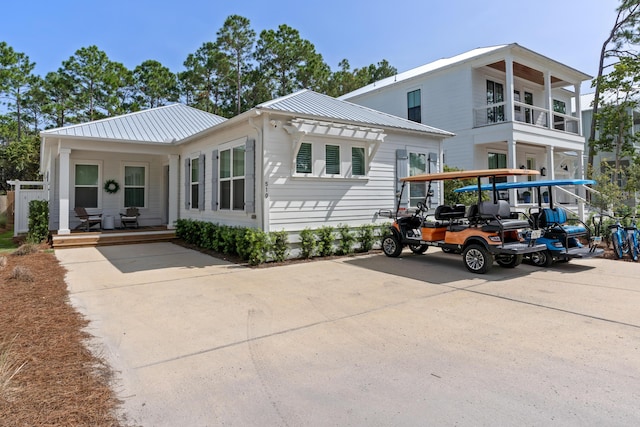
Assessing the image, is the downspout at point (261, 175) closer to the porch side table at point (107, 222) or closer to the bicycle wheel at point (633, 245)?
the porch side table at point (107, 222)

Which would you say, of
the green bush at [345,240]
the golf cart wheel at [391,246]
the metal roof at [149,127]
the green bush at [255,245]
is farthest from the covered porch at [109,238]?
the golf cart wheel at [391,246]

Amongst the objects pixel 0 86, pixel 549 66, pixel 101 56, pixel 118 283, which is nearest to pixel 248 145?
pixel 118 283

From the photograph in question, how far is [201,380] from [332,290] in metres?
3.04

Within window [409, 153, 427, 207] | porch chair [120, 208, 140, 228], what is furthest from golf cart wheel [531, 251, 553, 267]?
porch chair [120, 208, 140, 228]

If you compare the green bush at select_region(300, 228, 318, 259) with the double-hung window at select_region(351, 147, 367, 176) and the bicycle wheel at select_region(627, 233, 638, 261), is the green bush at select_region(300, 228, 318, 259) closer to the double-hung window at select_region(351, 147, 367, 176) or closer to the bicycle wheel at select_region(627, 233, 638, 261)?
the double-hung window at select_region(351, 147, 367, 176)

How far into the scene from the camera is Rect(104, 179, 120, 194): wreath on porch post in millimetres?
13014

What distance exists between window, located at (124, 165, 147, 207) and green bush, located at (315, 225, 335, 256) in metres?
8.50

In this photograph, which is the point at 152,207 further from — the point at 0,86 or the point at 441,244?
the point at 0,86

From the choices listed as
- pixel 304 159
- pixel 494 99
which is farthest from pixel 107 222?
pixel 494 99

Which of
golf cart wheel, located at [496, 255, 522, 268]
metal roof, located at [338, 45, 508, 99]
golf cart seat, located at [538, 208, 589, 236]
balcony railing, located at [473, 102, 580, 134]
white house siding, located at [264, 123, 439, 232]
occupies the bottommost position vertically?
golf cart wheel, located at [496, 255, 522, 268]

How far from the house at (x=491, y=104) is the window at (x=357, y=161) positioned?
23.2ft

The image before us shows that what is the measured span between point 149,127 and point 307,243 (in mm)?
7964

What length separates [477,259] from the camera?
679 centimetres

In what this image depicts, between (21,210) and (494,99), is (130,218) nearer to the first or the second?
(21,210)
